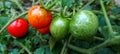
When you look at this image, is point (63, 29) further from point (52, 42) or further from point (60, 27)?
point (52, 42)

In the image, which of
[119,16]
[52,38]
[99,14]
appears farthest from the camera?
[119,16]

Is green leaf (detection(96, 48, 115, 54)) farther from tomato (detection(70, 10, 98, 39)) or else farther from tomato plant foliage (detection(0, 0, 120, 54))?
tomato (detection(70, 10, 98, 39))

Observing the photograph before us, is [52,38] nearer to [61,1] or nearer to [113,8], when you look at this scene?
[61,1]

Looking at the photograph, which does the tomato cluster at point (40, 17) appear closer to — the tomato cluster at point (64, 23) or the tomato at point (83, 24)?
the tomato cluster at point (64, 23)

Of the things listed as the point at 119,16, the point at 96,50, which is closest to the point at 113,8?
the point at 119,16

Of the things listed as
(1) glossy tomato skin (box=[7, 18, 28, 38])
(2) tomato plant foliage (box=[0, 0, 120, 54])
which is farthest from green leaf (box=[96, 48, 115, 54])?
(1) glossy tomato skin (box=[7, 18, 28, 38])

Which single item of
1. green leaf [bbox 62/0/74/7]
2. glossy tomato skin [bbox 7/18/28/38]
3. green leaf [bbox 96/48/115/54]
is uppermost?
green leaf [bbox 62/0/74/7]
